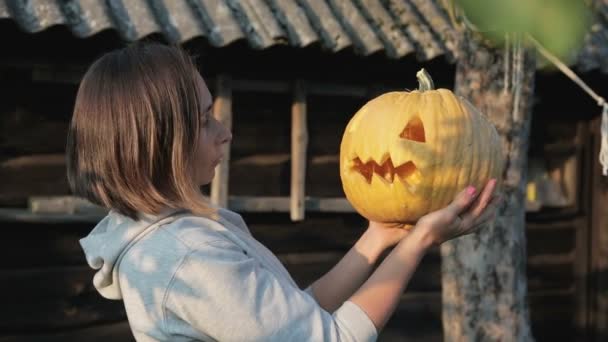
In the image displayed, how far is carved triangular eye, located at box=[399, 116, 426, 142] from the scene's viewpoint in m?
2.18

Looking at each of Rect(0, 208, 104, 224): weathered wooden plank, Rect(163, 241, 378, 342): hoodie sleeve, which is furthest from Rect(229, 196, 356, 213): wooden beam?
Rect(163, 241, 378, 342): hoodie sleeve

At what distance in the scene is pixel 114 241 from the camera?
1791 millimetres

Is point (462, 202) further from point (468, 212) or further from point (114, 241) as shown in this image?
point (114, 241)

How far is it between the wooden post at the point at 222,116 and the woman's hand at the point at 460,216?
3.16m

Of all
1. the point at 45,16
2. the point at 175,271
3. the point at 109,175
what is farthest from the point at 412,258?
the point at 45,16

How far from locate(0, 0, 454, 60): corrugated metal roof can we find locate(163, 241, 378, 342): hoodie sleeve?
275 cm

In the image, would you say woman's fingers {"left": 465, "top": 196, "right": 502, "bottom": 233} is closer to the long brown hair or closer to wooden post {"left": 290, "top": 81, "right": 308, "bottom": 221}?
the long brown hair

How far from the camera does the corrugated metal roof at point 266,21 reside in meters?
4.21

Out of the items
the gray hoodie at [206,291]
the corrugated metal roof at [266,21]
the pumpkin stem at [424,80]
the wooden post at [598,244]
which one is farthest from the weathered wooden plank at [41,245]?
the wooden post at [598,244]

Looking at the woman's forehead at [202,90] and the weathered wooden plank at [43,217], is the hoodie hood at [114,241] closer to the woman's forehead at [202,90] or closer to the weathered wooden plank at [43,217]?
the woman's forehead at [202,90]

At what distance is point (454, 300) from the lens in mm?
3857

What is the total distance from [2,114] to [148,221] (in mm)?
3172

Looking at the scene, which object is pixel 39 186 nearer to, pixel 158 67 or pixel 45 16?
pixel 45 16

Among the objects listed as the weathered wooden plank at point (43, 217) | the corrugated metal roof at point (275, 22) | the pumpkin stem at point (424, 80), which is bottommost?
the weathered wooden plank at point (43, 217)
